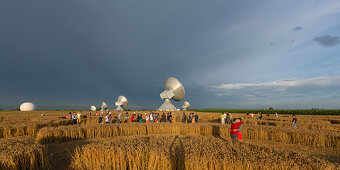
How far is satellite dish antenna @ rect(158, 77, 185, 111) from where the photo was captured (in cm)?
6249

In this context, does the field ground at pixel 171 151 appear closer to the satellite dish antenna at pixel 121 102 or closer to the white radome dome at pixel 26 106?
the satellite dish antenna at pixel 121 102

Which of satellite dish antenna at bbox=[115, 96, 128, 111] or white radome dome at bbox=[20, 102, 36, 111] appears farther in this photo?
satellite dish antenna at bbox=[115, 96, 128, 111]

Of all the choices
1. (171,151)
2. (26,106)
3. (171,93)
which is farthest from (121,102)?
(171,151)

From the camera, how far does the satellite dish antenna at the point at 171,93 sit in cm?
6249

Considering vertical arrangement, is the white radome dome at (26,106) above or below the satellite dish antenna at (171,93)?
below

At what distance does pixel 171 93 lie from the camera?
6366cm

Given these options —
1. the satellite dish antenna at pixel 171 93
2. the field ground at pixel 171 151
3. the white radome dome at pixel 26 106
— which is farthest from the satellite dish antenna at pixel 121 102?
the field ground at pixel 171 151

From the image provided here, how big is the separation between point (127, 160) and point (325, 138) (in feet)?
52.2

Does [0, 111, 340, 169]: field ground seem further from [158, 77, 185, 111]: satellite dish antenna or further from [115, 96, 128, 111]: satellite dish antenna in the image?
[115, 96, 128, 111]: satellite dish antenna

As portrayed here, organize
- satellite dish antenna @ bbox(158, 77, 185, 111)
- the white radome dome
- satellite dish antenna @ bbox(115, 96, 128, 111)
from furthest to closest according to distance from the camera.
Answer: satellite dish antenna @ bbox(115, 96, 128, 111) < the white radome dome < satellite dish antenna @ bbox(158, 77, 185, 111)

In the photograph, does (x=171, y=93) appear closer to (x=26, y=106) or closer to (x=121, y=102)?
(x=121, y=102)

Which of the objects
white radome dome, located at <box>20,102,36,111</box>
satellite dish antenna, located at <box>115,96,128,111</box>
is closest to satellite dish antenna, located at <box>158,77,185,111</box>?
satellite dish antenna, located at <box>115,96,128,111</box>

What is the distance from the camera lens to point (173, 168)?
20.2ft

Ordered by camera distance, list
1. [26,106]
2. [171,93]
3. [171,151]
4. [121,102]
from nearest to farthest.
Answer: [171,151]
[171,93]
[26,106]
[121,102]
